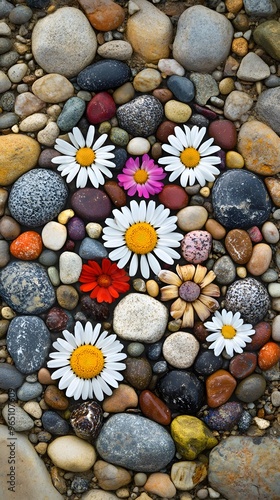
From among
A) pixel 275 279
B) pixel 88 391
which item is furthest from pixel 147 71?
pixel 88 391

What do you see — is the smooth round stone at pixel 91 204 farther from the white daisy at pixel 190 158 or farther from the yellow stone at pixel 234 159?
the yellow stone at pixel 234 159

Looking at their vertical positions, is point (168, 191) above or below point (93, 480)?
above

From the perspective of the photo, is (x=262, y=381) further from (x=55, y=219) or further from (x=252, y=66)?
(x=252, y=66)

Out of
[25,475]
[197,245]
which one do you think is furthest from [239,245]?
[25,475]

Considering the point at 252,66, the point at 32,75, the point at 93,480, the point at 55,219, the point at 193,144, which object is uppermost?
the point at 252,66

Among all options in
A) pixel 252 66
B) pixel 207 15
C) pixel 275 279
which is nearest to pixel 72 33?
pixel 207 15
